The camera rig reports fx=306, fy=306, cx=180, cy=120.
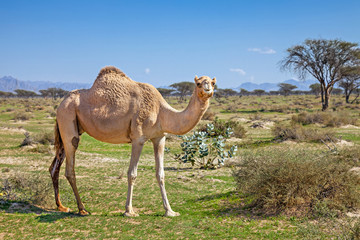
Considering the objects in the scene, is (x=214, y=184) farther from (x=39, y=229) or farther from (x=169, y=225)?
(x=39, y=229)

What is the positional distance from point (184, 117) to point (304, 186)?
350cm

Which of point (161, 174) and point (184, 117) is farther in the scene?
point (161, 174)

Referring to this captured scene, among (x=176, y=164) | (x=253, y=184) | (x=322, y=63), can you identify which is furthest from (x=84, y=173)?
(x=322, y=63)

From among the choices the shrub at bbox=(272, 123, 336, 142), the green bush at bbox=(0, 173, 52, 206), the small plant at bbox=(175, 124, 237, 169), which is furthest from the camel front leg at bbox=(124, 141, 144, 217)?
the shrub at bbox=(272, 123, 336, 142)

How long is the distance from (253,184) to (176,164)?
763cm

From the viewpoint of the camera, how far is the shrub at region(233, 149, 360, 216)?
291 inches

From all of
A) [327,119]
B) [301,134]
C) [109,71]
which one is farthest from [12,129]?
[327,119]

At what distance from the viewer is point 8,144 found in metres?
18.4

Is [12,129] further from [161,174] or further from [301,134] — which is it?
[301,134]

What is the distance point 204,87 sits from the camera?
20.8 feet

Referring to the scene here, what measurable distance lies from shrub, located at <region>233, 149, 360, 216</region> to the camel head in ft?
9.55

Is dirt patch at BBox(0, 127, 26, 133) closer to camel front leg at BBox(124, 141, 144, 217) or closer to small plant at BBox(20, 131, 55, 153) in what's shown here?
small plant at BBox(20, 131, 55, 153)

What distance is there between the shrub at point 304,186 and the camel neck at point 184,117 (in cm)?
257

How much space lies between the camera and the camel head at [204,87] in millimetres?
6332
